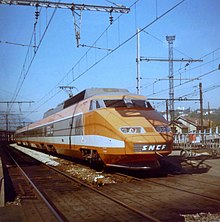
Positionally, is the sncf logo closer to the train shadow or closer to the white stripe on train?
the white stripe on train

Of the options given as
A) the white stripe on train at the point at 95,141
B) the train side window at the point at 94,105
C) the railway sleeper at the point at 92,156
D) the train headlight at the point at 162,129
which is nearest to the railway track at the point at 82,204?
the white stripe on train at the point at 95,141

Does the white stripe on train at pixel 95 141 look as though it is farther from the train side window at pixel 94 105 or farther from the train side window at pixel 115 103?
the train side window at pixel 115 103

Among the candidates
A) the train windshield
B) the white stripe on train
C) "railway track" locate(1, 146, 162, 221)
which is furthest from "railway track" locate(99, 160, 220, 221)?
the train windshield

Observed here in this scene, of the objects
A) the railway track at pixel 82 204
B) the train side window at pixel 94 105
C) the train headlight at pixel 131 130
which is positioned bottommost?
the railway track at pixel 82 204

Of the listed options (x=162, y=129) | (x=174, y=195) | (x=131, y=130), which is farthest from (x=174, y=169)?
(x=174, y=195)

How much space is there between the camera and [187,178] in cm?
1152

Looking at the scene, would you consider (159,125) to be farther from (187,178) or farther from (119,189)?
(119,189)

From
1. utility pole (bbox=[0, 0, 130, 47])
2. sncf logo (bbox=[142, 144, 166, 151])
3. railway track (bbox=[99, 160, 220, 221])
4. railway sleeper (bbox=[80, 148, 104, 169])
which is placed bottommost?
railway track (bbox=[99, 160, 220, 221])

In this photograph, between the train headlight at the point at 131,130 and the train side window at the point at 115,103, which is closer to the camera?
the train headlight at the point at 131,130

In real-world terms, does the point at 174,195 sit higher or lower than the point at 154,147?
lower

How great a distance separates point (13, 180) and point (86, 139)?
317cm

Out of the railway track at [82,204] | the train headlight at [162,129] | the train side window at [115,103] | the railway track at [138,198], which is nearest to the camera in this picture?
the railway track at [82,204]

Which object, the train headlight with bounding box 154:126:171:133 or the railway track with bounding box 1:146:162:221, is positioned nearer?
the railway track with bounding box 1:146:162:221

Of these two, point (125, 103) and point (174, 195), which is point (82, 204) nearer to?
point (174, 195)
